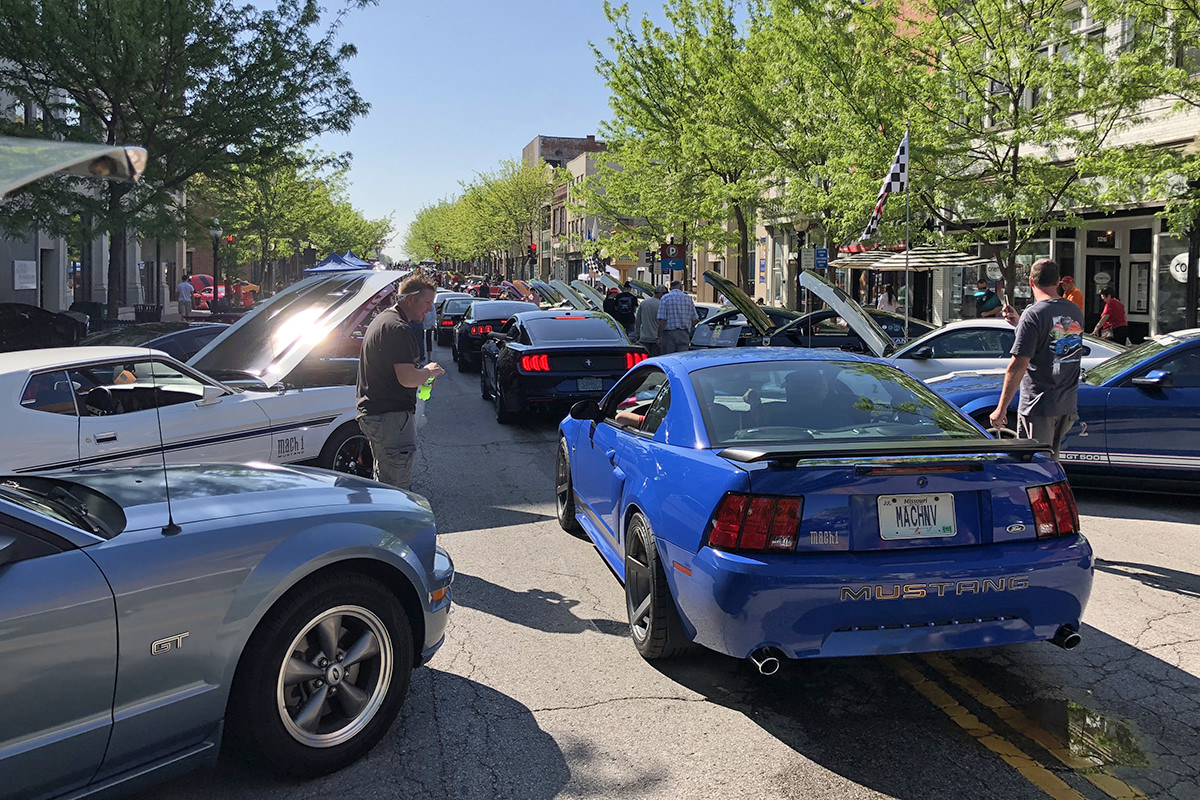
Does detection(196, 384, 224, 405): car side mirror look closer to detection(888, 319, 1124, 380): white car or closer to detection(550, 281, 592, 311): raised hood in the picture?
detection(888, 319, 1124, 380): white car

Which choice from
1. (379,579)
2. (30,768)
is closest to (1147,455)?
(379,579)

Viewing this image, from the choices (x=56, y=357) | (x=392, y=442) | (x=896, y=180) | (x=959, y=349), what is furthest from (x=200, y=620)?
(x=896, y=180)

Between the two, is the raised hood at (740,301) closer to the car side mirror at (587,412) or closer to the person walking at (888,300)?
the car side mirror at (587,412)

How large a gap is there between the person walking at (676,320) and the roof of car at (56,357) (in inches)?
399

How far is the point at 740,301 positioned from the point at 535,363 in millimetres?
4689

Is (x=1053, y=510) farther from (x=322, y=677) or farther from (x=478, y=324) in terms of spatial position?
(x=478, y=324)

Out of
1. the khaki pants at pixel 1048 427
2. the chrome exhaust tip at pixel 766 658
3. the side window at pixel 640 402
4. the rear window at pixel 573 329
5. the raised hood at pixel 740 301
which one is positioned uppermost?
the raised hood at pixel 740 301

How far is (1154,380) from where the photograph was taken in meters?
8.28

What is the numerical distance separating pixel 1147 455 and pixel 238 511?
7.59 meters

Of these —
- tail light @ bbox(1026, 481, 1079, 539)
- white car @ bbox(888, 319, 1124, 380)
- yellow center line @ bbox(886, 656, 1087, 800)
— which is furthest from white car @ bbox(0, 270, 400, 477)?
white car @ bbox(888, 319, 1124, 380)

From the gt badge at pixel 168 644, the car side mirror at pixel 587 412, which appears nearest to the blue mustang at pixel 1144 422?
the car side mirror at pixel 587 412

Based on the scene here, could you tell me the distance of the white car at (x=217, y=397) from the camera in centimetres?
641

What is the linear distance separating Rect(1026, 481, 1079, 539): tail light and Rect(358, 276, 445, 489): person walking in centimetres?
359

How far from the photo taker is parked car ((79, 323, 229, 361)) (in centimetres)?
1184
